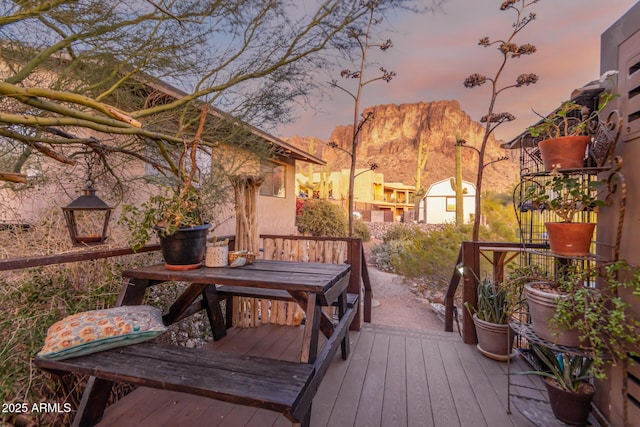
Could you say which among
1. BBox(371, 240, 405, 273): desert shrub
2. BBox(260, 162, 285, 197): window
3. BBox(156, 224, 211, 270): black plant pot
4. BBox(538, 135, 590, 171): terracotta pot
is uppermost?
BBox(260, 162, 285, 197): window

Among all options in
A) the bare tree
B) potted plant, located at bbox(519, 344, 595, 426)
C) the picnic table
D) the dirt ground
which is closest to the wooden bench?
the picnic table

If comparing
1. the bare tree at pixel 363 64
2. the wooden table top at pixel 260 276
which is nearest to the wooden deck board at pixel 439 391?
the wooden table top at pixel 260 276

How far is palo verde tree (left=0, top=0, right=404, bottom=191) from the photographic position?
7.09 ft

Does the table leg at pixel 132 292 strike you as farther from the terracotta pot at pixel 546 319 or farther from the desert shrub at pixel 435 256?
the desert shrub at pixel 435 256

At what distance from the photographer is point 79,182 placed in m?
3.04

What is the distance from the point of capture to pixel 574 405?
5.31 feet

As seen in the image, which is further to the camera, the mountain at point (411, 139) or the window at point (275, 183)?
the mountain at point (411, 139)

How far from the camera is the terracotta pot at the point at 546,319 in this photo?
1.55 metres

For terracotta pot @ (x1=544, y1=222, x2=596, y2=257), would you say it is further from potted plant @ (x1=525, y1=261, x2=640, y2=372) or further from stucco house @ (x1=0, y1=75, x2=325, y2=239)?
stucco house @ (x1=0, y1=75, x2=325, y2=239)

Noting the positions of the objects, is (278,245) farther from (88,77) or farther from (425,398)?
(88,77)

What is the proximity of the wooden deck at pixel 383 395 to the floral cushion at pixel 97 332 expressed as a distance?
0.58m

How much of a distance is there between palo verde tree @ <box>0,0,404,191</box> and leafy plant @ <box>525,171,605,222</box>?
242cm

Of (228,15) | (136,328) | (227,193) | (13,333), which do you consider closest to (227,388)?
(136,328)

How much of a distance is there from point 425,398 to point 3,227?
11.5 ft
